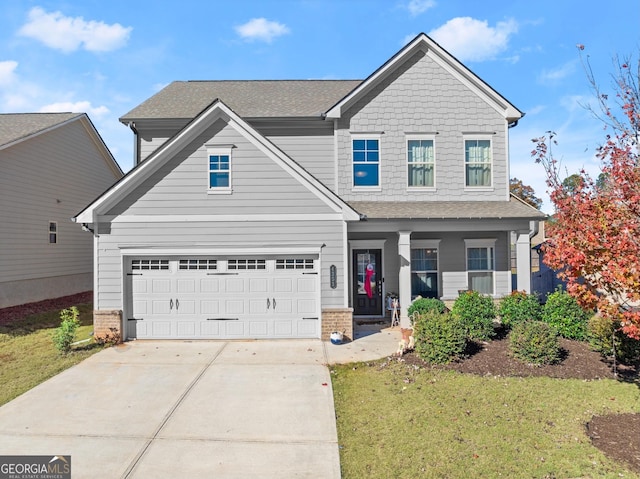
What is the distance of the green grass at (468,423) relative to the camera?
187 inches

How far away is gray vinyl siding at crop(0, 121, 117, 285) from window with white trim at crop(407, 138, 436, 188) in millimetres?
16711

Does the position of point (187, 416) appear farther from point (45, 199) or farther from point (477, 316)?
point (45, 199)

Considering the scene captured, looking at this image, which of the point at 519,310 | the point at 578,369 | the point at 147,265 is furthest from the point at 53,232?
the point at 578,369

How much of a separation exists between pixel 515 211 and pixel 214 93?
43.5 feet

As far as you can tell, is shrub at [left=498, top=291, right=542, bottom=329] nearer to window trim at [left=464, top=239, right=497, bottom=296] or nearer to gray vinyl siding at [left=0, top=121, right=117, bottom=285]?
window trim at [left=464, top=239, right=497, bottom=296]

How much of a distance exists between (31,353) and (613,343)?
1498cm

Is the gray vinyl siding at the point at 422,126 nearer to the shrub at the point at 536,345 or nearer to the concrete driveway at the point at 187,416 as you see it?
the shrub at the point at 536,345

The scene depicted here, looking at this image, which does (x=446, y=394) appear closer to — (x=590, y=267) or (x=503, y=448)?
(x=503, y=448)

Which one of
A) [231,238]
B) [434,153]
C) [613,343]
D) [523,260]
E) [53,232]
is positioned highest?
[434,153]

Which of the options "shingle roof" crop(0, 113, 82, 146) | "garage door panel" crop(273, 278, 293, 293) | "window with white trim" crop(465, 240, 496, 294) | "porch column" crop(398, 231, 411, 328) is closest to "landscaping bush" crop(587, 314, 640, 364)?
"window with white trim" crop(465, 240, 496, 294)

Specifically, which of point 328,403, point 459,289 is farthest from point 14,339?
point 459,289

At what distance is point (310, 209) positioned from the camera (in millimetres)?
10852

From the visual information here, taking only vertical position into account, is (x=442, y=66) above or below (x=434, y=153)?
above

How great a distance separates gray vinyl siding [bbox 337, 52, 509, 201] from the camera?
13.1 metres
